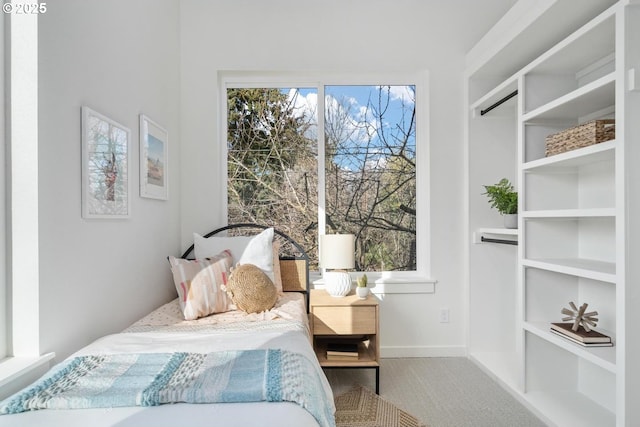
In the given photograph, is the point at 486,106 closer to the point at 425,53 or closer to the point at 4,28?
the point at 425,53

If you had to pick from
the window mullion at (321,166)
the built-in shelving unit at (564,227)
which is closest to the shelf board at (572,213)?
the built-in shelving unit at (564,227)

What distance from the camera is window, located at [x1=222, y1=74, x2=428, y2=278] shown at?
3.26 meters

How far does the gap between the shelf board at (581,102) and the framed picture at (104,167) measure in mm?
2341

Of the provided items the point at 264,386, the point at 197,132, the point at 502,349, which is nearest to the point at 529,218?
the point at 502,349

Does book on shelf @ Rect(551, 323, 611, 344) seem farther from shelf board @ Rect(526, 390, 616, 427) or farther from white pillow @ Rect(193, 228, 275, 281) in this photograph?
white pillow @ Rect(193, 228, 275, 281)

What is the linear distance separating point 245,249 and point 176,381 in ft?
4.89

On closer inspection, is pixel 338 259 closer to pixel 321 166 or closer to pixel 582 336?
pixel 321 166

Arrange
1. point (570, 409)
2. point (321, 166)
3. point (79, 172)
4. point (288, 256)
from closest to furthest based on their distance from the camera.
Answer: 1. point (79, 172)
2. point (570, 409)
3. point (288, 256)
4. point (321, 166)

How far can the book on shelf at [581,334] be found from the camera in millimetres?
1974

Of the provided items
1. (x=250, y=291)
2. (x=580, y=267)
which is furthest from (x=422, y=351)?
(x=250, y=291)

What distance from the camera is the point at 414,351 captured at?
3.13 metres

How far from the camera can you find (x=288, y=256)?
312 centimetres

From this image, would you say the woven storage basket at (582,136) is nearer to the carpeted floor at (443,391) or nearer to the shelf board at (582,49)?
the shelf board at (582,49)

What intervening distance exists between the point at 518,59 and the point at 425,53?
0.72 m
